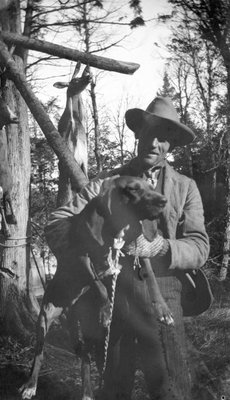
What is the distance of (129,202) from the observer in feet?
4.97

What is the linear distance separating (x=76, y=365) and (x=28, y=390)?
2.52ft

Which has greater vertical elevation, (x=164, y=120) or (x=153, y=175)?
(x=164, y=120)

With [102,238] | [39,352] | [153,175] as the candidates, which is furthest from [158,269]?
[39,352]

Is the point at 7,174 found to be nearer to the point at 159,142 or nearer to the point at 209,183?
the point at 159,142

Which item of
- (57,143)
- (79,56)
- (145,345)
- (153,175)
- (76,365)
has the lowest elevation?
(76,365)

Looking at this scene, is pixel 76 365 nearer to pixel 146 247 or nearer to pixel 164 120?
pixel 146 247

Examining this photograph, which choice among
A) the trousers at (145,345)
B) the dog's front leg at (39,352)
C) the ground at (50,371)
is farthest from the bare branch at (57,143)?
the ground at (50,371)

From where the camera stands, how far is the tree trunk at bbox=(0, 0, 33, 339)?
161 inches

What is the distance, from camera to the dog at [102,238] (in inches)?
59.4

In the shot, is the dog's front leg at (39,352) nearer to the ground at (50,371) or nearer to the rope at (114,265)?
the ground at (50,371)

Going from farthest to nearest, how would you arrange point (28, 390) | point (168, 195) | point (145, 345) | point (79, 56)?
point (79, 56) → point (28, 390) → point (168, 195) → point (145, 345)

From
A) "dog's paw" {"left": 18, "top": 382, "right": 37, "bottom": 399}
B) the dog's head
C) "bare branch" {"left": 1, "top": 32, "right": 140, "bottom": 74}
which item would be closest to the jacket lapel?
the dog's head

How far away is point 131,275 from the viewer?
1.72 metres

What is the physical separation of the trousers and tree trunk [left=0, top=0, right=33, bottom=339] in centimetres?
233
